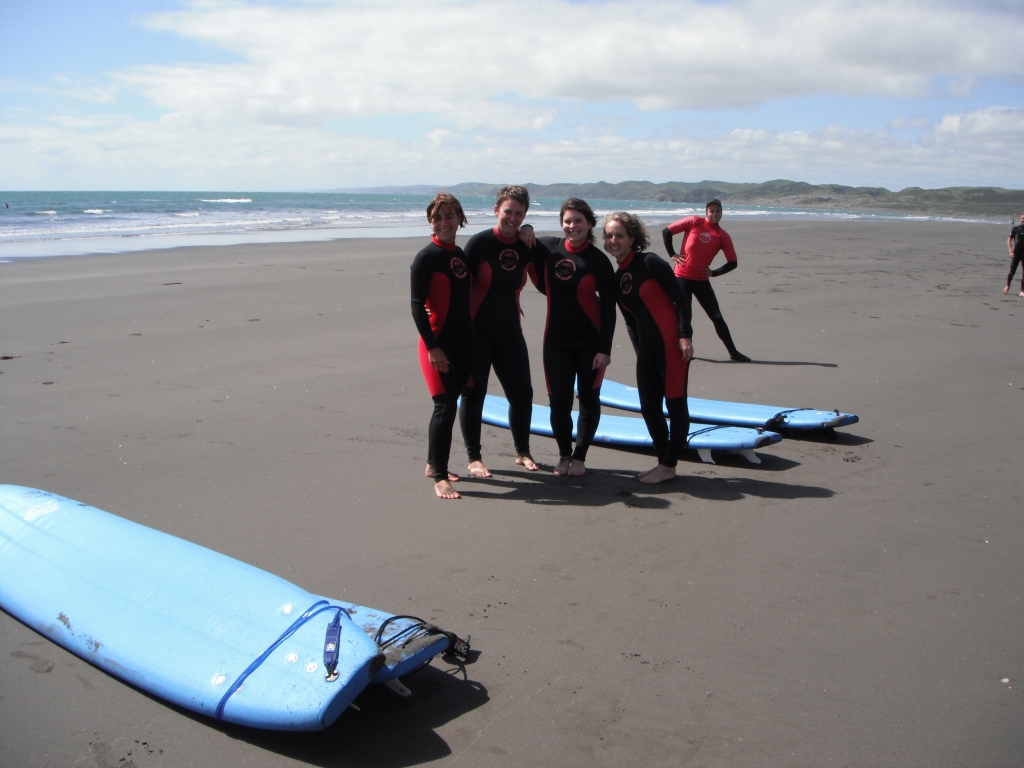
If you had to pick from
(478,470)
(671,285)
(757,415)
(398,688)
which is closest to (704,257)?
(757,415)

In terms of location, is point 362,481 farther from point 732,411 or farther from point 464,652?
point 732,411

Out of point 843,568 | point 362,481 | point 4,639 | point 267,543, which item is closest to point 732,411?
point 843,568

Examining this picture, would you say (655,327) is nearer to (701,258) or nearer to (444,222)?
(444,222)

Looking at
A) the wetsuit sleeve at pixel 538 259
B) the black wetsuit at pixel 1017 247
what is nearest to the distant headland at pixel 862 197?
the black wetsuit at pixel 1017 247

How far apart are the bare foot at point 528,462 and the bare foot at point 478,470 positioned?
252 mm

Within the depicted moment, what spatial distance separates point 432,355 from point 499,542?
1.09 metres

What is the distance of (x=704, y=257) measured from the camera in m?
7.27

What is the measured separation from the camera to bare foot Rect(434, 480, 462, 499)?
3963 mm

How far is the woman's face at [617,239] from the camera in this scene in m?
4.09

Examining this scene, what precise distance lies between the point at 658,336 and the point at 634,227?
59 cm

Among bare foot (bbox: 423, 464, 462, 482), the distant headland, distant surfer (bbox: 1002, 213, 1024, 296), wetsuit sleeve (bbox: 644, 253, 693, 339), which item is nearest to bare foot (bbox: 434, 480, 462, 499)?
bare foot (bbox: 423, 464, 462, 482)

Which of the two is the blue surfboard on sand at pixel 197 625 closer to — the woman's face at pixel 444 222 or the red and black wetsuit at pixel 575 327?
the woman's face at pixel 444 222

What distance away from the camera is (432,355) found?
4047mm

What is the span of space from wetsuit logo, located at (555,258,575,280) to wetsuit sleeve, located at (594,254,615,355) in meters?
0.13
